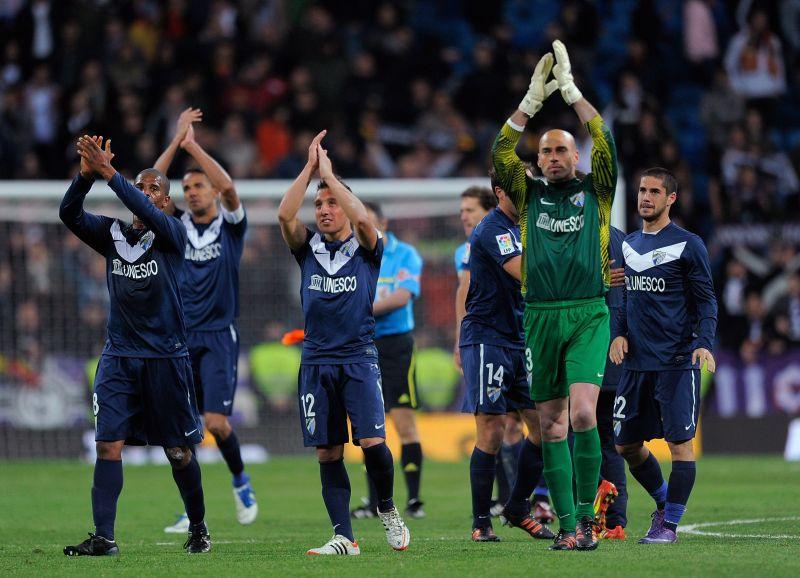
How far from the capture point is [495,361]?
397 inches

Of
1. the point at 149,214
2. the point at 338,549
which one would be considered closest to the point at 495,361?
the point at 338,549

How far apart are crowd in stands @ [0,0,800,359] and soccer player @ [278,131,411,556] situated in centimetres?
1146

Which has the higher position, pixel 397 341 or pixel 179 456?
pixel 397 341

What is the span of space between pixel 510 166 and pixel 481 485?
231 centimetres

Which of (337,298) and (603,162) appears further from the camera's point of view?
(337,298)

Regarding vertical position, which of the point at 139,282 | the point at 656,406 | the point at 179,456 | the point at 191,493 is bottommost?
the point at 191,493

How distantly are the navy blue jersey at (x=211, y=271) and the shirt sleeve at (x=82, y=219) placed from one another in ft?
8.08

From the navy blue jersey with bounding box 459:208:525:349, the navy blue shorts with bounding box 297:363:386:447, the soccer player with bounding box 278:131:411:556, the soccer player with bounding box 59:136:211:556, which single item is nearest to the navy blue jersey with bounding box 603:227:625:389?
the navy blue jersey with bounding box 459:208:525:349

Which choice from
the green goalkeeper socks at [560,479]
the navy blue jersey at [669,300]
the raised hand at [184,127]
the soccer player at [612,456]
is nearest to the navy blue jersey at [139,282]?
the raised hand at [184,127]

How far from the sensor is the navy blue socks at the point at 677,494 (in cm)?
956

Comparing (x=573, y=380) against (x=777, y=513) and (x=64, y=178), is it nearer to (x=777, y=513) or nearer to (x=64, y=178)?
(x=777, y=513)

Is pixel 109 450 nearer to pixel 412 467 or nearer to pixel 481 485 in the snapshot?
pixel 481 485

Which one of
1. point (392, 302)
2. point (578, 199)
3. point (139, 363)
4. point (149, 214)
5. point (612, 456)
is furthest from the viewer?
point (392, 302)

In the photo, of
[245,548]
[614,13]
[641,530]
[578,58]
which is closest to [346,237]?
[245,548]
